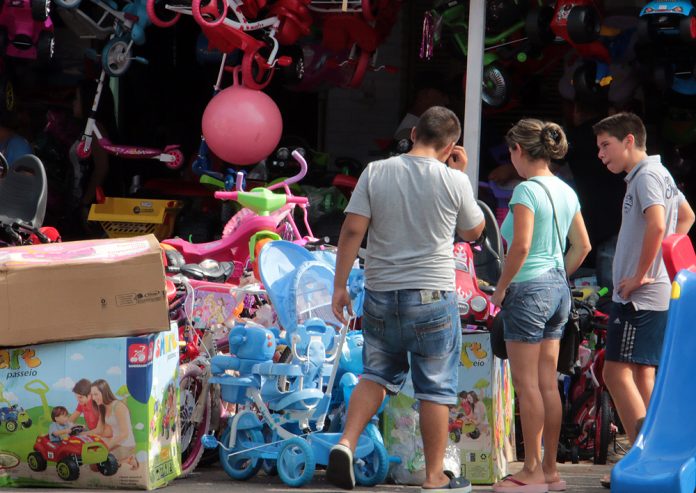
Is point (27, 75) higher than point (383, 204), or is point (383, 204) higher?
point (27, 75)

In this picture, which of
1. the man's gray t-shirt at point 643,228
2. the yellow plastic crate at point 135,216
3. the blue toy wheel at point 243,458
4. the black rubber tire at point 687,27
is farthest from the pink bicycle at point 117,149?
the man's gray t-shirt at point 643,228

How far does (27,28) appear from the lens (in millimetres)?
10078

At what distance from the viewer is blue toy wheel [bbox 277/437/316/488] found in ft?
19.7

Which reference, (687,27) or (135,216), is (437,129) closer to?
(687,27)

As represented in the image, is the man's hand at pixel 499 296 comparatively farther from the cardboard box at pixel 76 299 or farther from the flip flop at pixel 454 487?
the cardboard box at pixel 76 299

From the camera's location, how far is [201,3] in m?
9.61

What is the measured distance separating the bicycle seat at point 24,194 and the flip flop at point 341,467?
3.24m

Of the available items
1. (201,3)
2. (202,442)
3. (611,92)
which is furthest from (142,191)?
(202,442)

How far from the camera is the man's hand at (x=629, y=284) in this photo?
6.02m

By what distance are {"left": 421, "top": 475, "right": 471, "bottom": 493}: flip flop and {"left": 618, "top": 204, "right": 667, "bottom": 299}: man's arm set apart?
1.17 m

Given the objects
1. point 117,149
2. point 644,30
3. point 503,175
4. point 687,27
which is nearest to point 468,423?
point 687,27

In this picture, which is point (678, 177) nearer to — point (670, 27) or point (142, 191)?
point (670, 27)

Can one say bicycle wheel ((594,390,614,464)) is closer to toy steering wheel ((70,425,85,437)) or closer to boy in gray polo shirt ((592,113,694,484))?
boy in gray polo shirt ((592,113,694,484))

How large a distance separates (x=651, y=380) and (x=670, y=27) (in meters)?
3.51
